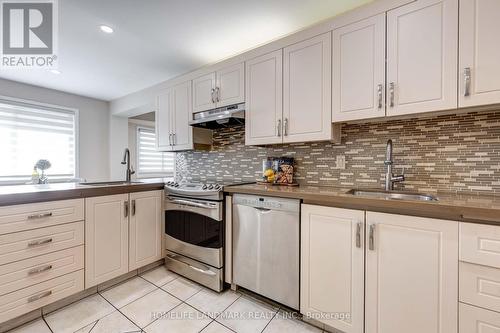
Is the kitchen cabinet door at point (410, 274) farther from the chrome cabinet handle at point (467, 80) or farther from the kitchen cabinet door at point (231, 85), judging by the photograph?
the kitchen cabinet door at point (231, 85)

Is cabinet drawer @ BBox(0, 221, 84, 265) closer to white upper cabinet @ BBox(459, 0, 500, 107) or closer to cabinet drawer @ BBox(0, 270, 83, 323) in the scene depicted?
cabinet drawer @ BBox(0, 270, 83, 323)

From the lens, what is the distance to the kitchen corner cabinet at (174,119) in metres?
2.68

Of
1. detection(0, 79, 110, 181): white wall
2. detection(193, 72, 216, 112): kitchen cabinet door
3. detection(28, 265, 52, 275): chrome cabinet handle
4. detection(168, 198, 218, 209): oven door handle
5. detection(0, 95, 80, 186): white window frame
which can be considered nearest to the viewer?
detection(28, 265, 52, 275): chrome cabinet handle

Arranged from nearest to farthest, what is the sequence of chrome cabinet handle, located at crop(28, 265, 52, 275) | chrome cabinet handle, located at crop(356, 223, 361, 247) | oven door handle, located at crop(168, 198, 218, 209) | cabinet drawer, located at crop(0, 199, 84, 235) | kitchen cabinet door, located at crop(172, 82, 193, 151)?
chrome cabinet handle, located at crop(356, 223, 361, 247) < cabinet drawer, located at crop(0, 199, 84, 235) < chrome cabinet handle, located at crop(28, 265, 52, 275) < oven door handle, located at crop(168, 198, 218, 209) < kitchen cabinet door, located at crop(172, 82, 193, 151)

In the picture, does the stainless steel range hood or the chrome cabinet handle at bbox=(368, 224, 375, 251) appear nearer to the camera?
the chrome cabinet handle at bbox=(368, 224, 375, 251)

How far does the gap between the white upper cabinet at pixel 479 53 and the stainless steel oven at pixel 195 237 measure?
1.84 m

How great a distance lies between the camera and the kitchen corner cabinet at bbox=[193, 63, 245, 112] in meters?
2.20

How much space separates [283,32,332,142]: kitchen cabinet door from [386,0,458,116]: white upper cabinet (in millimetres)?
417

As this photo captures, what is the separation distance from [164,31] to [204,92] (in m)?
0.68

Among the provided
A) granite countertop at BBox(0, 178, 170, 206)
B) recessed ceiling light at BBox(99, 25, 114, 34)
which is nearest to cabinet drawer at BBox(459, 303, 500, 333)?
granite countertop at BBox(0, 178, 170, 206)

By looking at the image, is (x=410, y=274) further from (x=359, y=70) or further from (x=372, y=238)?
(x=359, y=70)

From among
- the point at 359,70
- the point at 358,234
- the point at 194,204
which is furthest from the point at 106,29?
the point at 358,234

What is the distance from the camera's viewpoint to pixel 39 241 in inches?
62.4

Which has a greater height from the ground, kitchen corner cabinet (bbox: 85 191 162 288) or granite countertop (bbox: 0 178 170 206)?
granite countertop (bbox: 0 178 170 206)
